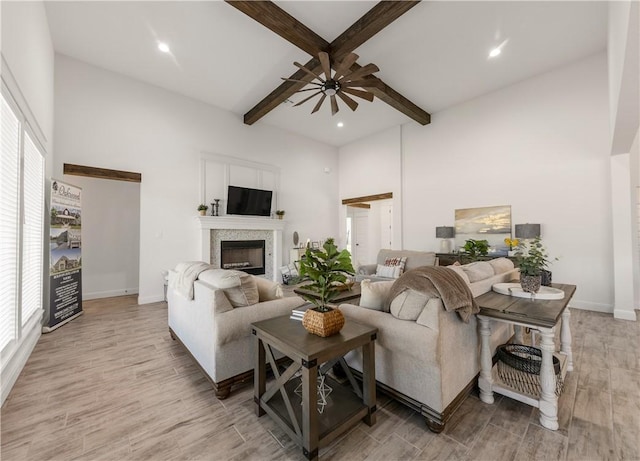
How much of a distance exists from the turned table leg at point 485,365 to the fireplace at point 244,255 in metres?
5.03

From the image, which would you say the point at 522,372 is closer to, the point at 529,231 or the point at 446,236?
the point at 529,231

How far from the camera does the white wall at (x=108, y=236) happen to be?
17.5 ft

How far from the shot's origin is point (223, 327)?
2041 millimetres

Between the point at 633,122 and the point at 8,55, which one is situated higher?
the point at 8,55

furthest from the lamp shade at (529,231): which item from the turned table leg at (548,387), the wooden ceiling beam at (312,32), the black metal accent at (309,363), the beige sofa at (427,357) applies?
the black metal accent at (309,363)

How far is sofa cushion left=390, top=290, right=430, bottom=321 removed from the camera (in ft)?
5.89

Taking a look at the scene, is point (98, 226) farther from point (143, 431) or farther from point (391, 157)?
point (391, 157)

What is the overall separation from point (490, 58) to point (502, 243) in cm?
316

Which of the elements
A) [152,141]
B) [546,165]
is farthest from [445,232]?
[152,141]

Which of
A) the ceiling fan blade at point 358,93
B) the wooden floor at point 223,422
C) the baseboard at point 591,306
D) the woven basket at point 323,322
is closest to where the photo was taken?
the wooden floor at point 223,422

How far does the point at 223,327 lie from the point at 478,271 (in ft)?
7.41

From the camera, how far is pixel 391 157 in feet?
23.1

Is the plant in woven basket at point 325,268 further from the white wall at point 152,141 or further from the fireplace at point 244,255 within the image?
the fireplace at point 244,255

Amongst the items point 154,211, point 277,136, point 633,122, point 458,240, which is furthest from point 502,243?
point 154,211
